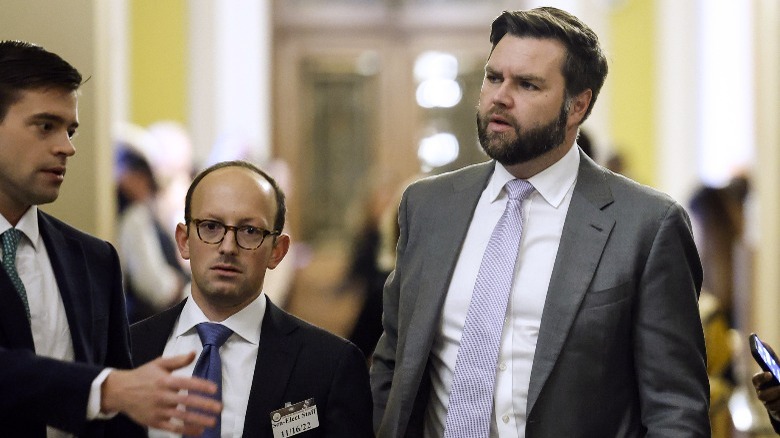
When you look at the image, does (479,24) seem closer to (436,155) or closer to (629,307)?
(436,155)

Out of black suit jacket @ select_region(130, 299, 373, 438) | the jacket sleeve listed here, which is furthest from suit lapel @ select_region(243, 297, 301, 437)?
the jacket sleeve

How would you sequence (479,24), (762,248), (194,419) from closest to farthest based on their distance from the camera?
(194,419), (762,248), (479,24)

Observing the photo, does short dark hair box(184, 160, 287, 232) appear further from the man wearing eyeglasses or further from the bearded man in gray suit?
the bearded man in gray suit

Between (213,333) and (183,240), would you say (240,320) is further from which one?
(183,240)

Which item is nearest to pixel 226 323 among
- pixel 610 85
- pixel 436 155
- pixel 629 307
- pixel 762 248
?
pixel 629 307

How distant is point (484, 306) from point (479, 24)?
31.6 ft

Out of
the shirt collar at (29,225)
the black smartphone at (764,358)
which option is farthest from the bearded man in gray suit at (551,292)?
the shirt collar at (29,225)

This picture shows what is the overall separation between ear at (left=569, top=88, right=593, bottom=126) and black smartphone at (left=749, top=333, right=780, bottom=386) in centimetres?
63

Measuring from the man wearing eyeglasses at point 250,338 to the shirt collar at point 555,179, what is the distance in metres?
0.53

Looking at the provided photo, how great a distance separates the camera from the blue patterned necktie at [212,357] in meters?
2.54

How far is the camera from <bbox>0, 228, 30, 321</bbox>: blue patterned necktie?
7.45 feet

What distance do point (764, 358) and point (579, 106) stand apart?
706 millimetres

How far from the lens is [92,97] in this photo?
3906 millimetres

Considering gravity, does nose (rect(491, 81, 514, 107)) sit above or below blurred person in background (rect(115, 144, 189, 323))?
above
